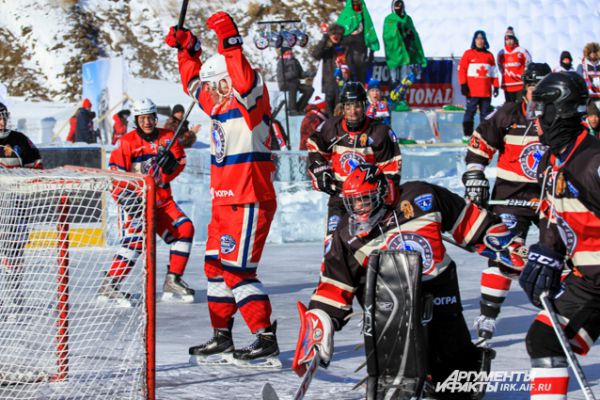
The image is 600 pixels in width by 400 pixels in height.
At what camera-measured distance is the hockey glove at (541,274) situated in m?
3.89

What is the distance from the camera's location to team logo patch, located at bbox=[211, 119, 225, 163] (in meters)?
5.83

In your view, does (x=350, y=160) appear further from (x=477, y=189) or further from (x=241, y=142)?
(x=241, y=142)

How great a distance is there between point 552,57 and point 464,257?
38.4 ft

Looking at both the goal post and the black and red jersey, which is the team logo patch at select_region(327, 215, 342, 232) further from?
the black and red jersey

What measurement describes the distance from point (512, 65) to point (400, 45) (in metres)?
2.04

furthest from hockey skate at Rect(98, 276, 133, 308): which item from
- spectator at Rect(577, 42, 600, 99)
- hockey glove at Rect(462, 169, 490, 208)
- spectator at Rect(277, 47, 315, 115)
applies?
spectator at Rect(577, 42, 600, 99)

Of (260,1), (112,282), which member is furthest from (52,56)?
(112,282)

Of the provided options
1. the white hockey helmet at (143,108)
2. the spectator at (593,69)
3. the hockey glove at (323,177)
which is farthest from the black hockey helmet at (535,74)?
the spectator at (593,69)

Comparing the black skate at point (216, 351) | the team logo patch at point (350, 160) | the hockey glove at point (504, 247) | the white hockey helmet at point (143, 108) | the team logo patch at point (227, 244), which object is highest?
the white hockey helmet at point (143, 108)

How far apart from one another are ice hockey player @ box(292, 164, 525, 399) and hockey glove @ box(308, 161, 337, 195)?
2044mm

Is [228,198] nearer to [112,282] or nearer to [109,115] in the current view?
[112,282]

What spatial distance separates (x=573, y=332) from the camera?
385 cm

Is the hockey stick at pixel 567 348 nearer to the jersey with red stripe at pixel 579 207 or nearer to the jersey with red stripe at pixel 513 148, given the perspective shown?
the jersey with red stripe at pixel 579 207

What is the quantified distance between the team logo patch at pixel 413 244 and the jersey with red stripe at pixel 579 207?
2.01ft
